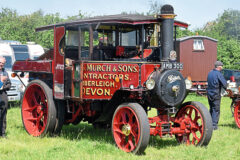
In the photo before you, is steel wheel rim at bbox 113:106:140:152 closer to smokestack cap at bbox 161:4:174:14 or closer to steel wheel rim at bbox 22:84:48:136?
smokestack cap at bbox 161:4:174:14

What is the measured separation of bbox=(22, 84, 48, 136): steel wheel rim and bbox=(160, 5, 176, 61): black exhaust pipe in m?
2.87

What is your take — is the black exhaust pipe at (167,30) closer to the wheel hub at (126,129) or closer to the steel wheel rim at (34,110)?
the wheel hub at (126,129)

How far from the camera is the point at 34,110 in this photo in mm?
9258

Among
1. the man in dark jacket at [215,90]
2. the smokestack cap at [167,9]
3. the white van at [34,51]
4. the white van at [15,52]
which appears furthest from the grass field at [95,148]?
the white van at [34,51]

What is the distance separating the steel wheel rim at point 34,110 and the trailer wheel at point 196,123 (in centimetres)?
285

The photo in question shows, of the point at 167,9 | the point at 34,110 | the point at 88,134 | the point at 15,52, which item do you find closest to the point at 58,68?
the point at 34,110

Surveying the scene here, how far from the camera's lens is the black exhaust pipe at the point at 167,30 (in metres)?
7.42

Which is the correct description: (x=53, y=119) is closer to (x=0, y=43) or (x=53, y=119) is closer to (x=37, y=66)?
(x=37, y=66)

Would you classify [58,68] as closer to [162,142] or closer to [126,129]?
[126,129]

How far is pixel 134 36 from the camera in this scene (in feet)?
27.0

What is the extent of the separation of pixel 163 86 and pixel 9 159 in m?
2.72

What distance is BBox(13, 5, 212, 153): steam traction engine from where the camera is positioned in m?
7.12

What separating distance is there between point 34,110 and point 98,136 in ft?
5.20

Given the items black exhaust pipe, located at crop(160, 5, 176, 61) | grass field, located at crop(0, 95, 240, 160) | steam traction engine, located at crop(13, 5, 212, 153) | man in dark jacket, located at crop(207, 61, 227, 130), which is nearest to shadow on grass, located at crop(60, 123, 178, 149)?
grass field, located at crop(0, 95, 240, 160)
